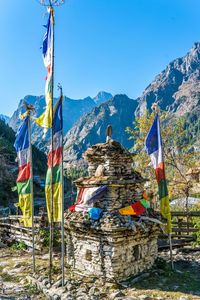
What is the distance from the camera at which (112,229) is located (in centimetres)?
869

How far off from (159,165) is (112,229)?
3.50m

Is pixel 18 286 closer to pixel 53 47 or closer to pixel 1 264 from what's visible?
pixel 1 264

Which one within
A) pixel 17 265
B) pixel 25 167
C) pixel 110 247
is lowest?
pixel 17 265

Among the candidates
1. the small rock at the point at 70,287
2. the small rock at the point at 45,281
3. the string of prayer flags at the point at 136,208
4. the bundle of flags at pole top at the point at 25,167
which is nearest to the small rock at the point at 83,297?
the small rock at the point at 70,287

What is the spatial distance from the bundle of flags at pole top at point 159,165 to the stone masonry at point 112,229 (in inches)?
24.0

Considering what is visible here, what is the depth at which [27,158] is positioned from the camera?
10.8 meters

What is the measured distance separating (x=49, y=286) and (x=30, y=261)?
13.2ft

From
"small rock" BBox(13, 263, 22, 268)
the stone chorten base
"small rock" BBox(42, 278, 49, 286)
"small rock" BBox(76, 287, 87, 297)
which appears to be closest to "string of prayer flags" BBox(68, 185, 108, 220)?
the stone chorten base

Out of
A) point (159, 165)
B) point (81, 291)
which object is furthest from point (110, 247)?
point (159, 165)

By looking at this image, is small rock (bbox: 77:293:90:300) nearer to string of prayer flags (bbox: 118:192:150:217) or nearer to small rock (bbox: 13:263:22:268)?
string of prayer flags (bbox: 118:192:150:217)

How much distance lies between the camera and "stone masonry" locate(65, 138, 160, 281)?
29.3 feet

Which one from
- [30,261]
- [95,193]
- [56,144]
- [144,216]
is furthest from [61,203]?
[30,261]

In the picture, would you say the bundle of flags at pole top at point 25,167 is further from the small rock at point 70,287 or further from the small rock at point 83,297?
the small rock at point 83,297

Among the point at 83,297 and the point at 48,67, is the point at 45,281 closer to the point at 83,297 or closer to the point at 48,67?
the point at 83,297
